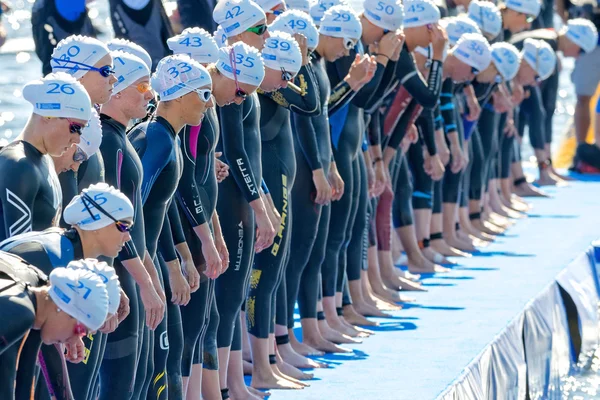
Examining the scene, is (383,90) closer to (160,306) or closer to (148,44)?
(148,44)

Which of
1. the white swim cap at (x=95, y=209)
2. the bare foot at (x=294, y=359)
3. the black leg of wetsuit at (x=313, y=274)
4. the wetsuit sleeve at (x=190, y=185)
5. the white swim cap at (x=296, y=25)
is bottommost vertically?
the bare foot at (x=294, y=359)

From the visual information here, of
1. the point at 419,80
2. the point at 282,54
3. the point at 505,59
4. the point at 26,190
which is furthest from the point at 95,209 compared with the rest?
the point at 505,59

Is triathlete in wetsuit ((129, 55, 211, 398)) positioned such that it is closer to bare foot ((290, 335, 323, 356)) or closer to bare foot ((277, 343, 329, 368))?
bare foot ((277, 343, 329, 368))

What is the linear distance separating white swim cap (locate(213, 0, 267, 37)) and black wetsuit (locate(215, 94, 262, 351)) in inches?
17.5

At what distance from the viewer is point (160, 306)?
5.77 metres

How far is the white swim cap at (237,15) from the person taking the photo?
7.31m

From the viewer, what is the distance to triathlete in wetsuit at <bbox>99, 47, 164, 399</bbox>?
5.74 m

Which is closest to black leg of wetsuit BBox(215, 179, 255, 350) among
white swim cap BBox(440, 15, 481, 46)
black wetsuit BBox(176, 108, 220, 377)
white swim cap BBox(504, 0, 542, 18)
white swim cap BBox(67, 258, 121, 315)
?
black wetsuit BBox(176, 108, 220, 377)

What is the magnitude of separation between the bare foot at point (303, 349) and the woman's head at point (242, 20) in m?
1.98

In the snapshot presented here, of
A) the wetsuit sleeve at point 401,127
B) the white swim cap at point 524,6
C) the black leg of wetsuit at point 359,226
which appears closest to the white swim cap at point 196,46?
the black leg of wetsuit at point 359,226

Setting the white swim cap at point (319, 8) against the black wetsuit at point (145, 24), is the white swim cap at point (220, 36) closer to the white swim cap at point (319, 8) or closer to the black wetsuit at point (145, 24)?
the white swim cap at point (319, 8)

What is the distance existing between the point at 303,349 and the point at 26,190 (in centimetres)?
362

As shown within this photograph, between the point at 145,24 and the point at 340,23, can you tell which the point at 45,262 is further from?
the point at 145,24

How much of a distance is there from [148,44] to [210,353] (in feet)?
9.71
